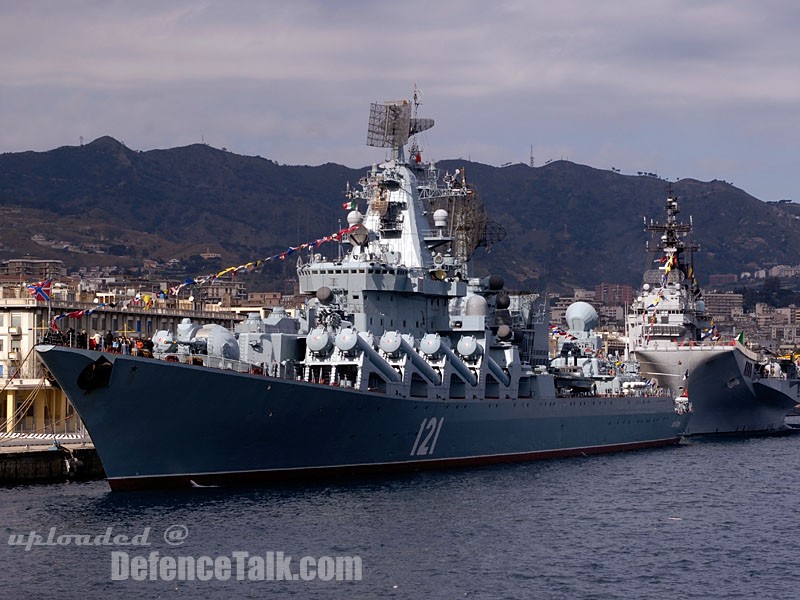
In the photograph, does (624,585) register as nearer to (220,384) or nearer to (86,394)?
(220,384)

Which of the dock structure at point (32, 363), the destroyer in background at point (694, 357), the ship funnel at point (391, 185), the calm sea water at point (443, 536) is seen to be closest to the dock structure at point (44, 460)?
the dock structure at point (32, 363)

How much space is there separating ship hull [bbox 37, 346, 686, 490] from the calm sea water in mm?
978

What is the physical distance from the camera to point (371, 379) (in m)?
42.6

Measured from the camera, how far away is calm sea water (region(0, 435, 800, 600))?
27.5m

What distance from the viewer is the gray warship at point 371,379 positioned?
1439 inches

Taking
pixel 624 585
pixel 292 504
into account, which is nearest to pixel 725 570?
pixel 624 585

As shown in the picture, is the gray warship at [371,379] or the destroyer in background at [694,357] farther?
the destroyer in background at [694,357]

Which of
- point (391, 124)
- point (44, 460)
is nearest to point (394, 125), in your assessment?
point (391, 124)

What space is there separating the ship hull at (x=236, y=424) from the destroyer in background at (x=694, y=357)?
21.8 metres

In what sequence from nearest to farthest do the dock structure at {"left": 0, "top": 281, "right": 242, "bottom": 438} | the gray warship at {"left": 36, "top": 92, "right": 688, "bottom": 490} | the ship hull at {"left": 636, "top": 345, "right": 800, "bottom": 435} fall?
the gray warship at {"left": 36, "top": 92, "right": 688, "bottom": 490}
the dock structure at {"left": 0, "top": 281, "right": 242, "bottom": 438}
the ship hull at {"left": 636, "top": 345, "right": 800, "bottom": 435}

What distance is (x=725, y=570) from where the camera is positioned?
30.0 meters

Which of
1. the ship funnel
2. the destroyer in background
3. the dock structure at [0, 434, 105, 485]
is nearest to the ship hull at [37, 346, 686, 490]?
the dock structure at [0, 434, 105, 485]

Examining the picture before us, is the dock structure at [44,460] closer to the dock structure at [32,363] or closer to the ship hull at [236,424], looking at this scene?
→ the dock structure at [32,363]

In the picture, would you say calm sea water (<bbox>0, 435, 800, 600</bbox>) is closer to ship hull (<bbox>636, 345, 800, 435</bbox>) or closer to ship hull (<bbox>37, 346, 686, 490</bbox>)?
ship hull (<bbox>37, 346, 686, 490</bbox>)
